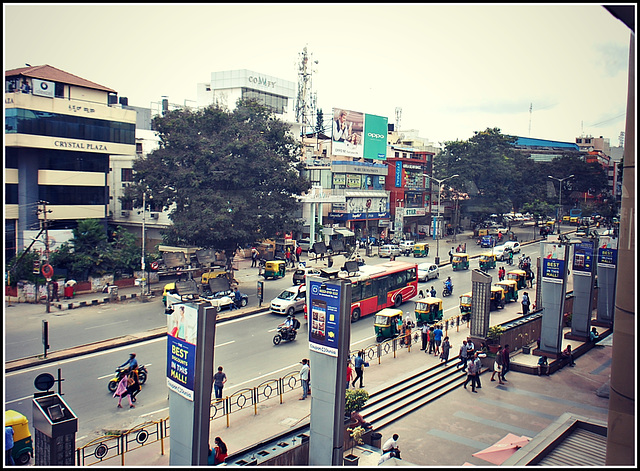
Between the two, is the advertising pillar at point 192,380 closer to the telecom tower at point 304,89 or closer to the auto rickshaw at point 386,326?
the auto rickshaw at point 386,326

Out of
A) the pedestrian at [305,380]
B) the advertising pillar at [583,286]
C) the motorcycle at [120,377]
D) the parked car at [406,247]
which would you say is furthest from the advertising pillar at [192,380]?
the parked car at [406,247]

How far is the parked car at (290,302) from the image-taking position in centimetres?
2720

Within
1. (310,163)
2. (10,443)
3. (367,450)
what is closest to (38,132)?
(310,163)

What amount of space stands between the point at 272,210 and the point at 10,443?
21995 mm

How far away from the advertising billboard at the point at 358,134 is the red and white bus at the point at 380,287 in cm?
2741

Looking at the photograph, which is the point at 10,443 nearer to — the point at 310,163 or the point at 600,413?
the point at 600,413

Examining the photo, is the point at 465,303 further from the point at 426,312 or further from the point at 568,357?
the point at 568,357

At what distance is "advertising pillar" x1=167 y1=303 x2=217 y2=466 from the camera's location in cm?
1062

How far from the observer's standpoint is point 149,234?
4628cm

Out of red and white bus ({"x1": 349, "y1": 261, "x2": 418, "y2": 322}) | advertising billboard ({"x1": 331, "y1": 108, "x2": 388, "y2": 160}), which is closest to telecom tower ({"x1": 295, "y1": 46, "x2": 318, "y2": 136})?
advertising billboard ({"x1": 331, "y1": 108, "x2": 388, "y2": 160})

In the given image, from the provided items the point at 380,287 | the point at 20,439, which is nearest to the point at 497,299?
the point at 380,287

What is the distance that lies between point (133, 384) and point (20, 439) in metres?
3.95

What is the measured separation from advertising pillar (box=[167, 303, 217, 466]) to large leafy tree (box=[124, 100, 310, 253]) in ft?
63.3

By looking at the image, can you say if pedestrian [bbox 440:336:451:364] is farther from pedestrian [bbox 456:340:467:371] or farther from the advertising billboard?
the advertising billboard
